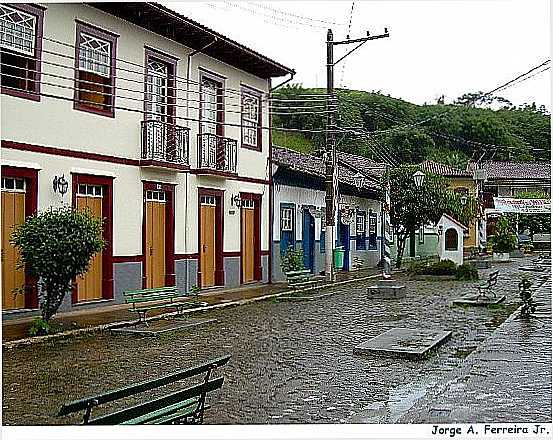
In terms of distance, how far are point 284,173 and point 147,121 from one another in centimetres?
587

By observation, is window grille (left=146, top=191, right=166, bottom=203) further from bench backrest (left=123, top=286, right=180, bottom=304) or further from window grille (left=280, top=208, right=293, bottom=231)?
window grille (left=280, top=208, right=293, bottom=231)

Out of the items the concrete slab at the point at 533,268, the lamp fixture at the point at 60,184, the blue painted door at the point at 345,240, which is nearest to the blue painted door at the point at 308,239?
the blue painted door at the point at 345,240

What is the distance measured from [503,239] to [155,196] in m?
6.05

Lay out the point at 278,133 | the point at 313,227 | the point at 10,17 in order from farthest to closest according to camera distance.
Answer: the point at 313,227, the point at 278,133, the point at 10,17

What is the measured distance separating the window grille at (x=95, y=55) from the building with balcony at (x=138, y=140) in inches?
0.9

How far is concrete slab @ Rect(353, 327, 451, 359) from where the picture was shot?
950 centimetres

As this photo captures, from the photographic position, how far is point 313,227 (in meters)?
20.6

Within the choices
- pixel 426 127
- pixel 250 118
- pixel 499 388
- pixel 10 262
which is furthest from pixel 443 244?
pixel 499 388

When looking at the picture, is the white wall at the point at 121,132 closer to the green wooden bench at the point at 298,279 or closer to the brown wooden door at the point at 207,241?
the brown wooden door at the point at 207,241

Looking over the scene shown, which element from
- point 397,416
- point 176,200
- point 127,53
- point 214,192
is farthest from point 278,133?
point 397,416

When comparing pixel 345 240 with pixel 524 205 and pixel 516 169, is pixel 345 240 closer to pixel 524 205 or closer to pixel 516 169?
pixel 516 169

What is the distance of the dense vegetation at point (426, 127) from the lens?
9.73m

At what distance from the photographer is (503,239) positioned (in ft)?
50.2

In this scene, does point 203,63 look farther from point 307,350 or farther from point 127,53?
point 307,350
